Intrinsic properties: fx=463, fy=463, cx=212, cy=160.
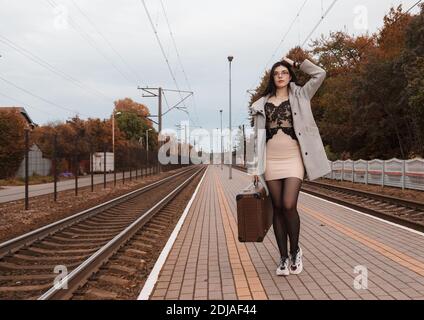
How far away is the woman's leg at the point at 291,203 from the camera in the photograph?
4.82 metres

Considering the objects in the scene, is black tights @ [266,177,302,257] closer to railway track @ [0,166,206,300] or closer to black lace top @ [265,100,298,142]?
black lace top @ [265,100,298,142]

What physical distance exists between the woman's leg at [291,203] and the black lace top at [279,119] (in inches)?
18.8

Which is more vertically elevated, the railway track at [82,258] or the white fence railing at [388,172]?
the white fence railing at [388,172]

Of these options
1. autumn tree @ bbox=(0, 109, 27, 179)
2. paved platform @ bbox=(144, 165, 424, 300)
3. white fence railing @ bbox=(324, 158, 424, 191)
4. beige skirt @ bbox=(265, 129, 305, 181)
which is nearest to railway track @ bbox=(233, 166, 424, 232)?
paved platform @ bbox=(144, 165, 424, 300)

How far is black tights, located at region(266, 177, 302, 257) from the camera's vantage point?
483cm

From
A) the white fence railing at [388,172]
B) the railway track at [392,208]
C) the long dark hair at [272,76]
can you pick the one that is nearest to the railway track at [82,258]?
the long dark hair at [272,76]

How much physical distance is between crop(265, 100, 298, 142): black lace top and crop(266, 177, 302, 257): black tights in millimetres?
493

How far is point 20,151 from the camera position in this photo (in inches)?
1055

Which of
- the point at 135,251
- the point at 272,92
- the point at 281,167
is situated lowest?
the point at 135,251

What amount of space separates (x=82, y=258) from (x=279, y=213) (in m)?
3.13

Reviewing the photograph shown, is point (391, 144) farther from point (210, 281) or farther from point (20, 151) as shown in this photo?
point (210, 281)

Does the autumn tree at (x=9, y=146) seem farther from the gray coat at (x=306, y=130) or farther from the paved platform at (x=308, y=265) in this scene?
the gray coat at (x=306, y=130)
